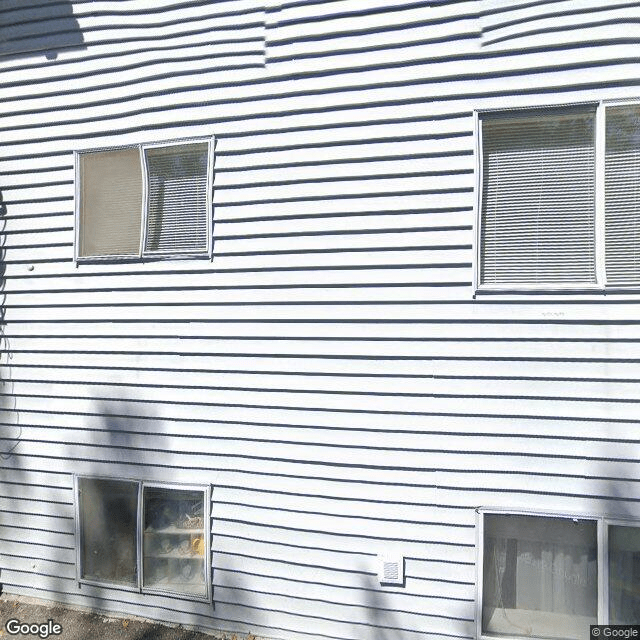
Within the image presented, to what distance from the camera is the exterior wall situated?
4.80m

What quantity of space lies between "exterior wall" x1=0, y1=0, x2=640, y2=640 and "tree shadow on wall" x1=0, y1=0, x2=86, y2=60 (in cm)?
3

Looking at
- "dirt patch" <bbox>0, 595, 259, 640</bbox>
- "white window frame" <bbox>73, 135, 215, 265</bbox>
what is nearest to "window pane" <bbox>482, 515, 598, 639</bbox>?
"dirt patch" <bbox>0, 595, 259, 640</bbox>

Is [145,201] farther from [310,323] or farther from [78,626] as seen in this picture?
[78,626]

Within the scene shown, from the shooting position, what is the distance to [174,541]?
5.86m

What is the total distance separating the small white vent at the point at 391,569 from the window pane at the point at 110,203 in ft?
10.6

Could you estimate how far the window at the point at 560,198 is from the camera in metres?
4.69

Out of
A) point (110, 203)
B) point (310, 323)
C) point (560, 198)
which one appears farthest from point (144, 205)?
point (560, 198)

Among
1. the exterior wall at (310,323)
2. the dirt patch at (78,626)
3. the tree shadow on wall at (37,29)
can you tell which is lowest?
the dirt patch at (78,626)

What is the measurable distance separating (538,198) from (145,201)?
10.4 ft

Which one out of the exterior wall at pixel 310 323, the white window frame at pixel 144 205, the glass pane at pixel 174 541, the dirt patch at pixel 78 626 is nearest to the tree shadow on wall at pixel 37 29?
the exterior wall at pixel 310 323

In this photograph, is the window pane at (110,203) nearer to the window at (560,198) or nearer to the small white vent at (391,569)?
the window at (560,198)

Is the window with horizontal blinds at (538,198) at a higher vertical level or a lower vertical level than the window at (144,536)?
higher

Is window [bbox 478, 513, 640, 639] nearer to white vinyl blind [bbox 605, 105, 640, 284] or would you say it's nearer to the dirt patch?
white vinyl blind [bbox 605, 105, 640, 284]

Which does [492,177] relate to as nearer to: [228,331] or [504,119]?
[504,119]
